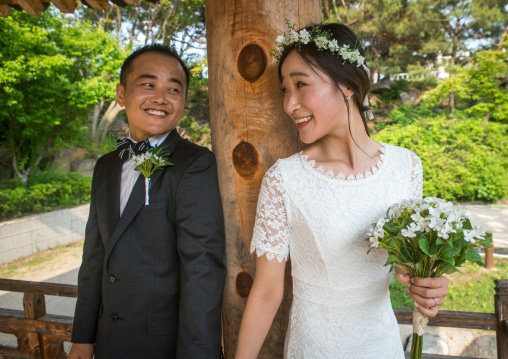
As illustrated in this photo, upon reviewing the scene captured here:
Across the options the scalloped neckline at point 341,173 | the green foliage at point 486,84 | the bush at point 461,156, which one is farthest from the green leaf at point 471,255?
the green foliage at point 486,84

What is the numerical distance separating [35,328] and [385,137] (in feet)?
44.1

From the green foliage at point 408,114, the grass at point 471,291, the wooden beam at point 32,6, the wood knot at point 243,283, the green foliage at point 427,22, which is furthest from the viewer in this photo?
the green foliage at point 427,22

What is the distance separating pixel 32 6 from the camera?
2826 millimetres

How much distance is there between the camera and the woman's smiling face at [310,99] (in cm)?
139

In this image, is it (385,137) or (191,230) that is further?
(385,137)

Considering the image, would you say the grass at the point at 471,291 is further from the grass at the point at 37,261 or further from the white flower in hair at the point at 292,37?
the grass at the point at 37,261

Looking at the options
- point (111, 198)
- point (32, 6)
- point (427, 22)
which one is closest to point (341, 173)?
point (111, 198)

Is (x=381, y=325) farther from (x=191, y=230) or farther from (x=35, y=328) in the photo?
(x=35, y=328)

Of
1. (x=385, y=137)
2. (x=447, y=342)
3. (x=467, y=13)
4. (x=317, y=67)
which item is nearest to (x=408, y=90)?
(x=467, y=13)

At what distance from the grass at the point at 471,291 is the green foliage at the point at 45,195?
28.3 ft

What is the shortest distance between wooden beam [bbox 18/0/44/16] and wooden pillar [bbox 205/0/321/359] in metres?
1.92

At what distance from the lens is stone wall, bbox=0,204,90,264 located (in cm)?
783

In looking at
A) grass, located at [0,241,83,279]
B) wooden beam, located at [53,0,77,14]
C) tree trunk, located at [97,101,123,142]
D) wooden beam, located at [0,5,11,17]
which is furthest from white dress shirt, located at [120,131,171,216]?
tree trunk, located at [97,101,123,142]

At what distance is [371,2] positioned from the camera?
58.5 ft
